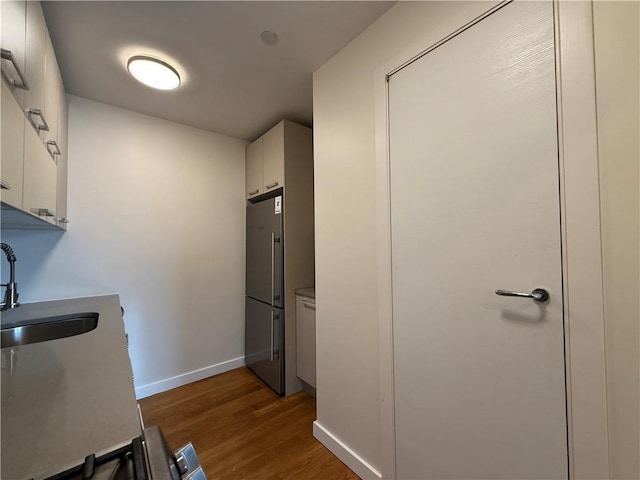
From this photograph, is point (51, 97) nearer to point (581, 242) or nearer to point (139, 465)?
point (139, 465)

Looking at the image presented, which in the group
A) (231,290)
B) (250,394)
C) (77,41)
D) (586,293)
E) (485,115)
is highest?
(77,41)

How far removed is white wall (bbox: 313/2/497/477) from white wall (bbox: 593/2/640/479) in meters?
0.61

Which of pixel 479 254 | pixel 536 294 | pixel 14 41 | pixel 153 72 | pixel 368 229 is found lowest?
pixel 536 294

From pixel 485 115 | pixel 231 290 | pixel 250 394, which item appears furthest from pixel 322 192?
pixel 250 394

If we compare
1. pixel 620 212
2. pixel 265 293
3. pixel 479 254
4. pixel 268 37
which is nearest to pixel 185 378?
pixel 265 293

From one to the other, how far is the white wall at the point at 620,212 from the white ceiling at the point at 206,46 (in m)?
0.94

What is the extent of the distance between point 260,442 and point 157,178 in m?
2.23

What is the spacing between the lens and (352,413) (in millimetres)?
1465

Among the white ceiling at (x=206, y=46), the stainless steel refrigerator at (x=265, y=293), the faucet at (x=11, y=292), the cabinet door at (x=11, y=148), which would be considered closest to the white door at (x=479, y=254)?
the white ceiling at (x=206, y=46)

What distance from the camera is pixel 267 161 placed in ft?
7.96

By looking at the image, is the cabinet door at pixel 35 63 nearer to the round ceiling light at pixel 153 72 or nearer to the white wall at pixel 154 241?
the round ceiling light at pixel 153 72

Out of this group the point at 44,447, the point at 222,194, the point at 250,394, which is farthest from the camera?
the point at 222,194

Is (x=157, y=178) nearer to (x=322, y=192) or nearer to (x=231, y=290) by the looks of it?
Result: (x=231, y=290)

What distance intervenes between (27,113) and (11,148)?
0.25 m
